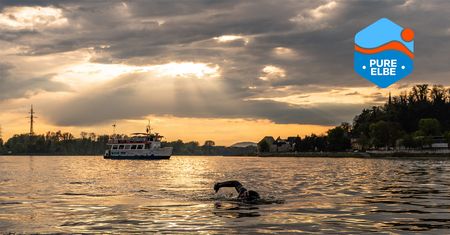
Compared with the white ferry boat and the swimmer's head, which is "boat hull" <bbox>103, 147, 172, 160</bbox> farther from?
the swimmer's head

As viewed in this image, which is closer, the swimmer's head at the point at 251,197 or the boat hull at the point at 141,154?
the swimmer's head at the point at 251,197

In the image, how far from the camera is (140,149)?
190 m

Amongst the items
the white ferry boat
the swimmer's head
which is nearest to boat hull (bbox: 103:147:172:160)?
the white ferry boat

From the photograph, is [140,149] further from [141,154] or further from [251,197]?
[251,197]

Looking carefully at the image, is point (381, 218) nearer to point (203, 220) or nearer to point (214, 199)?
point (203, 220)

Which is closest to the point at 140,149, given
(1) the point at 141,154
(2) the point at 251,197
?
(1) the point at 141,154

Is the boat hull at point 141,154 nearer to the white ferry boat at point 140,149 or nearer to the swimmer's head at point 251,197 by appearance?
the white ferry boat at point 140,149

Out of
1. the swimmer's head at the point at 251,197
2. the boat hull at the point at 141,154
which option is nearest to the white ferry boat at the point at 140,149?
the boat hull at the point at 141,154

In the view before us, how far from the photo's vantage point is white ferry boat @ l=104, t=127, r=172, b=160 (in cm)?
18850

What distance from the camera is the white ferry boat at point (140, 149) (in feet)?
618

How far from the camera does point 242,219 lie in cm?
2141

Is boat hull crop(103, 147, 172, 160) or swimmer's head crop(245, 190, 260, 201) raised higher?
boat hull crop(103, 147, 172, 160)

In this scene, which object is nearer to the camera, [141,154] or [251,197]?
[251,197]

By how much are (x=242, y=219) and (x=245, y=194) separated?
808cm
